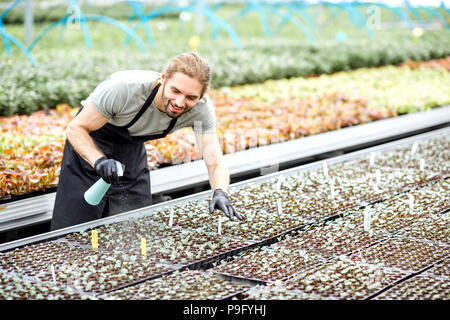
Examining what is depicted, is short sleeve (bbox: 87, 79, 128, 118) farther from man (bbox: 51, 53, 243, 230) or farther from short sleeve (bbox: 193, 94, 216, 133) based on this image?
short sleeve (bbox: 193, 94, 216, 133)

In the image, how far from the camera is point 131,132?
321 centimetres

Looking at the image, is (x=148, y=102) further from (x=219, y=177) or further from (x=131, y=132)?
(x=219, y=177)

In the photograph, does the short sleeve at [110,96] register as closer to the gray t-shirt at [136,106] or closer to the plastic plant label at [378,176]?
the gray t-shirt at [136,106]

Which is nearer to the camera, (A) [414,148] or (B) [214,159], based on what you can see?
(B) [214,159]

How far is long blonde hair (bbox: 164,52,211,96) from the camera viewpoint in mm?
2660

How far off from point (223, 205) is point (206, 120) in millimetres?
511

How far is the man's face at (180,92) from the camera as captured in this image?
105 inches

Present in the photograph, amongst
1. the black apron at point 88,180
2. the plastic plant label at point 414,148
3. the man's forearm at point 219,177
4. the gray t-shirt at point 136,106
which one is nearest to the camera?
the gray t-shirt at point 136,106

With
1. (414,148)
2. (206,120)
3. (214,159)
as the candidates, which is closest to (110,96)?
(206,120)

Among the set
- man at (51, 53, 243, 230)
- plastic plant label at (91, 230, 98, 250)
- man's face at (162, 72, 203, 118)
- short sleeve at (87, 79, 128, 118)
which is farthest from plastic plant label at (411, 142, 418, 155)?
plastic plant label at (91, 230, 98, 250)

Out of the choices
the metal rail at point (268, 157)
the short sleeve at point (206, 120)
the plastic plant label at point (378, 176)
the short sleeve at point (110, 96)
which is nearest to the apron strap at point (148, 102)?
the short sleeve at point (110, 96)

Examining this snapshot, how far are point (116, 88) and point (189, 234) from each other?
0.83m

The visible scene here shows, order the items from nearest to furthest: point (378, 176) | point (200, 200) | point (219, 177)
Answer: point (219, 177)
point (200, 200)
point (378, 176)

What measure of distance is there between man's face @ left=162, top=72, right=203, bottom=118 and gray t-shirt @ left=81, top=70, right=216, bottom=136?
0.17 m
